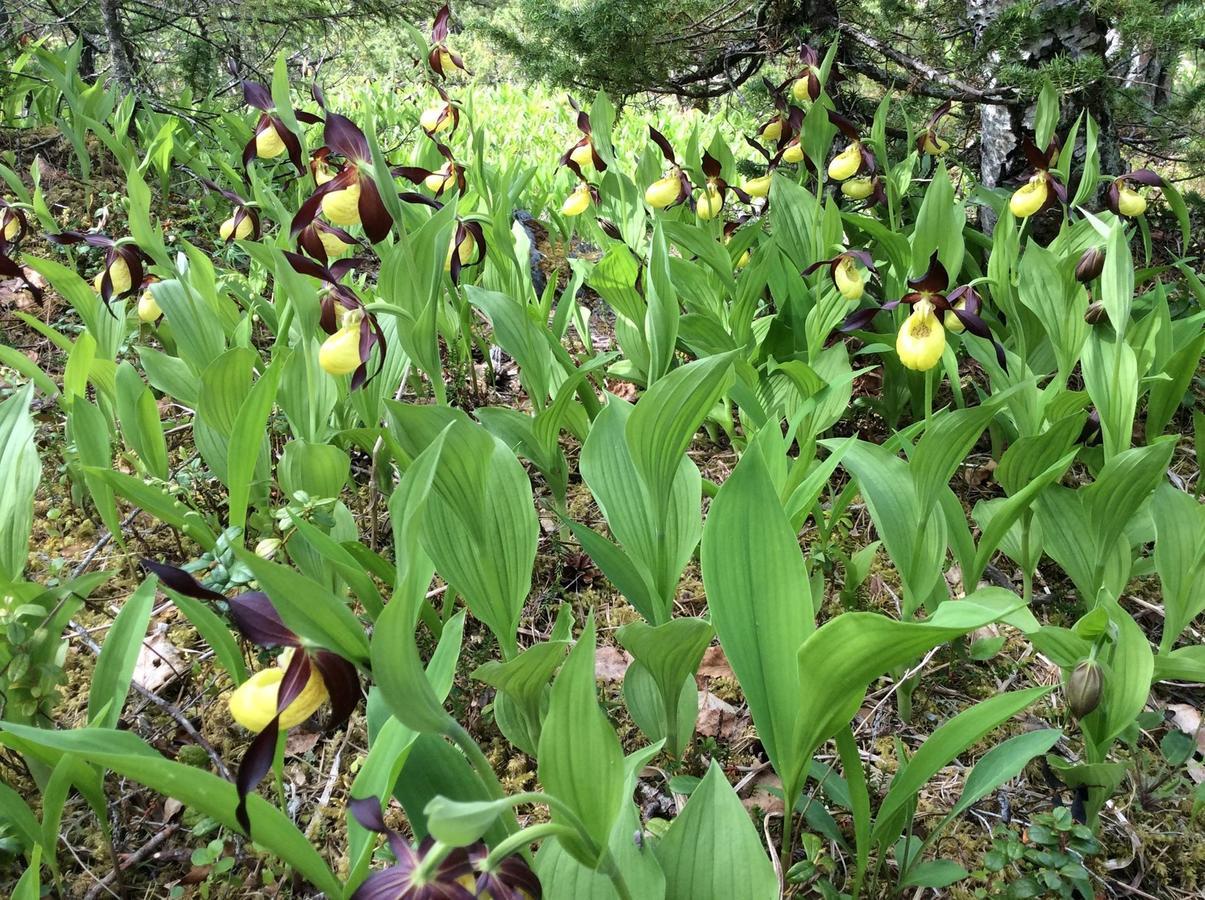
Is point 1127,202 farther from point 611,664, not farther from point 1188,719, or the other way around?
point 611,664

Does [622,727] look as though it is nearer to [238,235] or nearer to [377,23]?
[238,235]

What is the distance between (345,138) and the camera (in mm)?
1521

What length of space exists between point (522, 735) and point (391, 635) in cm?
71

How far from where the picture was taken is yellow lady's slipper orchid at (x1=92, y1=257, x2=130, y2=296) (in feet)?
6.99

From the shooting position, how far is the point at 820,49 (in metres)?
3.03

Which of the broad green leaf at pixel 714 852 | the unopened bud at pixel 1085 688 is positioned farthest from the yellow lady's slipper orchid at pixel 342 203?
the unopened bud at pixel 1085 688

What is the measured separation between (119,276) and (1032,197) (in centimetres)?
253

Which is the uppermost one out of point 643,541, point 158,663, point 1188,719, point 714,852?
point 643,541

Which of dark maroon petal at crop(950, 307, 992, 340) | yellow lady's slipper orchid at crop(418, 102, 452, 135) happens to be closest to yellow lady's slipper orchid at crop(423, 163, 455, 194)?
yellow lady's slipper orchid at crop(418, 102, 452, 135)

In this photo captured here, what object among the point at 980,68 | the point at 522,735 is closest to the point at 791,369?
the point at 522,735

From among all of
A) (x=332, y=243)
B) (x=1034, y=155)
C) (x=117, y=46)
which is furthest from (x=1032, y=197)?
(x=117, y=46)

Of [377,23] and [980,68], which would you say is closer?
[980,68]

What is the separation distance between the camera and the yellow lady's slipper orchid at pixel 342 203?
164cm

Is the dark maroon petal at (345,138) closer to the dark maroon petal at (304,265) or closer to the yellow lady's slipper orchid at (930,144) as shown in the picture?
the dark maroon petal at (304,265)
